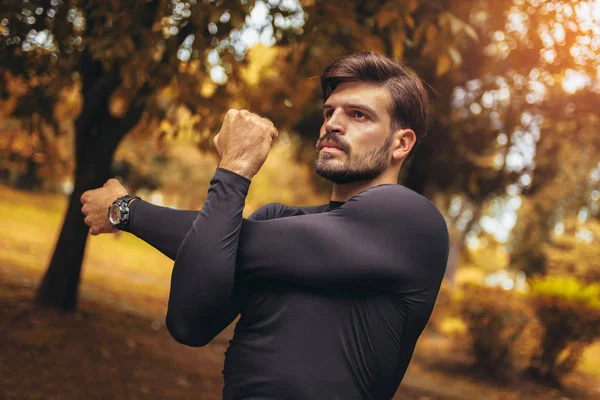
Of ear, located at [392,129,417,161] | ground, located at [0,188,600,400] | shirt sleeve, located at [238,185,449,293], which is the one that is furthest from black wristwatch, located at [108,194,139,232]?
ground, located at [0,188,600,400]

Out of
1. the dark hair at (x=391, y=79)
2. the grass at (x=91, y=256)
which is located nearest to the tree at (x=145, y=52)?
the dark hair at (x=391, y=79)

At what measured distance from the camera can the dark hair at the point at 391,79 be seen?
82.5 inches

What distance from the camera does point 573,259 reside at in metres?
21.8

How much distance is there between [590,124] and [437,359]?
5.25m

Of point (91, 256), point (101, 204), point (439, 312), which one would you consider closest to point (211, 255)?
point (101, 204)

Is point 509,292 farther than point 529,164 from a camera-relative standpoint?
No

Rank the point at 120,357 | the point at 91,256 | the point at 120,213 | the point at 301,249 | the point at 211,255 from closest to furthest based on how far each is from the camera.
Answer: the point at 211,255, the point at 301,249, the point at 120,213, the point at 120,357, the point at 91,256

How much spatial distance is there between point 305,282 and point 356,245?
7.6 inches

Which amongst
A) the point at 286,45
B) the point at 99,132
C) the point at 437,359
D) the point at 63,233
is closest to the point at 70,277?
the point at 63,233

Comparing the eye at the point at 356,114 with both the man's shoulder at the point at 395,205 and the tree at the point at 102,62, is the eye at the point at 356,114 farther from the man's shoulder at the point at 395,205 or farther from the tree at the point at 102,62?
the tree at the point at 102,62

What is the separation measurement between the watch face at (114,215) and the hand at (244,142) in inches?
15.9

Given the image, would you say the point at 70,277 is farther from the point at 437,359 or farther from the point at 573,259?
the point at 573,259

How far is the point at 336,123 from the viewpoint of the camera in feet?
6.77

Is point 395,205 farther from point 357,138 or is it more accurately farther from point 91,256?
point 91,256
